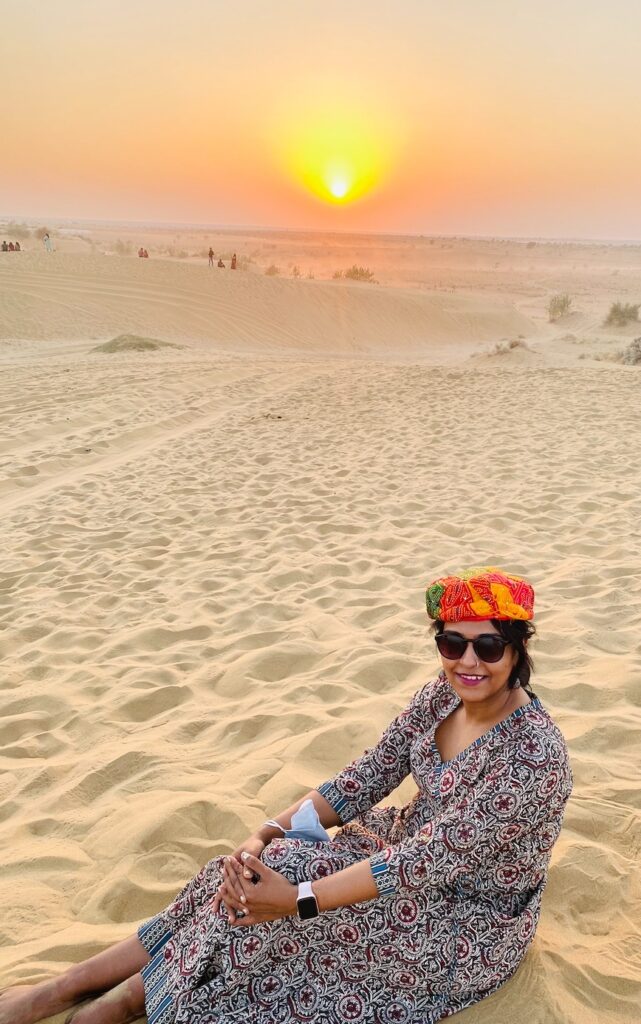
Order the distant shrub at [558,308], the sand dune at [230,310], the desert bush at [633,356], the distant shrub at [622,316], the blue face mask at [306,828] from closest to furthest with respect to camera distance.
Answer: the blue face mask at [306,828] → the desert bush at [633,356] → the distant shrub at [622,316] → the sand dune at [230,310] → the distant shrub at [558,308]

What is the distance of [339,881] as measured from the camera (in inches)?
76.5

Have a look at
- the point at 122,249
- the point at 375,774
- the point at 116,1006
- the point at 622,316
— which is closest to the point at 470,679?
the point at 375,774

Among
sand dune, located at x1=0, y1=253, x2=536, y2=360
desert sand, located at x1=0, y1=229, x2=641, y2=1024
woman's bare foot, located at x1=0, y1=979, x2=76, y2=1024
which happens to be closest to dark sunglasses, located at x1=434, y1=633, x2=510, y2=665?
desert sand, located at x1=0, y1=229, x2=641, y2=1024

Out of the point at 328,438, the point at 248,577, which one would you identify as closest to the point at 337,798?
the point at 248,577

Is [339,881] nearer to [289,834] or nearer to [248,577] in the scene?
[289,834]

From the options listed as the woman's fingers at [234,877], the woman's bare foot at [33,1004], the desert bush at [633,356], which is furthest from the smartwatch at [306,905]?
the desert bush at [633,356]

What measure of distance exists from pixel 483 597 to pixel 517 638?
14 centimetres

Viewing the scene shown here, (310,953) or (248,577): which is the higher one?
(310,953)

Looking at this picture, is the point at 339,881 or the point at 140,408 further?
the point at 140,408

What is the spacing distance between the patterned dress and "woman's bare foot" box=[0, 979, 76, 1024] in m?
0.28

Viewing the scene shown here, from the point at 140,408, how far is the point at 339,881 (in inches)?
388

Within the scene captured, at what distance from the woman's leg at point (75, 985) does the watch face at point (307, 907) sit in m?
0.53

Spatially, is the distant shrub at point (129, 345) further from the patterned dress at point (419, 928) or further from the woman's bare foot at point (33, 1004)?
the patterned dress at point (419, 928)

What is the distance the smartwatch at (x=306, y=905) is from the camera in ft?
6.28
